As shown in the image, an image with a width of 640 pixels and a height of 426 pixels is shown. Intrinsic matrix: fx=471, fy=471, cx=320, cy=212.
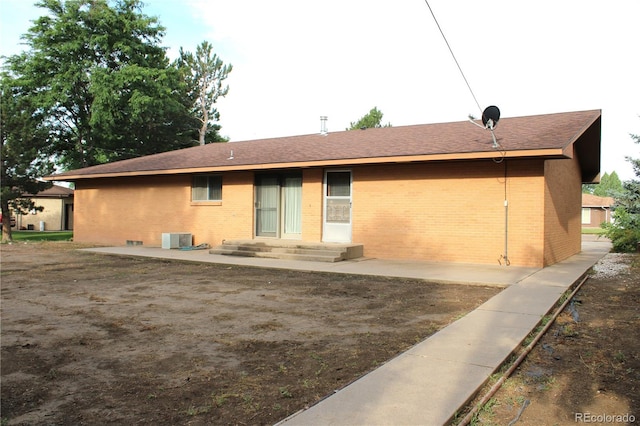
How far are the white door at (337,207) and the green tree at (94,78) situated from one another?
63.2ft

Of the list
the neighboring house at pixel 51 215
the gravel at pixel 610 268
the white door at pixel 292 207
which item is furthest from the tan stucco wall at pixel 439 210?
the neighboring house at pixel 51 215

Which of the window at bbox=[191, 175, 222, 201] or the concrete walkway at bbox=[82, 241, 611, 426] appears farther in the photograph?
the window at bbox=[191, 175, 222, 201]

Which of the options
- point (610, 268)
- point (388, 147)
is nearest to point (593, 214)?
point (610, 268)

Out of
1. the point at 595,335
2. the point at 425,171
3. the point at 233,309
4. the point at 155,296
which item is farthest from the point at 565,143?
the point at 155,296

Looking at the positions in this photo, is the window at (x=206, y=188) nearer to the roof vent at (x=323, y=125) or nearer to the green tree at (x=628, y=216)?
the roof vent at (x=323, y=125)

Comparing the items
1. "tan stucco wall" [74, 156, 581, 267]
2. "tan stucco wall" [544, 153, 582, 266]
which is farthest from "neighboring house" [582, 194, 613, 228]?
"tan stucco wall" [74, 156, 581, 267]

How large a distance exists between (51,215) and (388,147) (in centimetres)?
3314

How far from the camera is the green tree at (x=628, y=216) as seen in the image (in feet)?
58.1

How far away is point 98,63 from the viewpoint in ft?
103

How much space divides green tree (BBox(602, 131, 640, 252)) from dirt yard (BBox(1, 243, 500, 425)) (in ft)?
42.4

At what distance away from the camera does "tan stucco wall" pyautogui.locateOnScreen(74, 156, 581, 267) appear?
1151cm

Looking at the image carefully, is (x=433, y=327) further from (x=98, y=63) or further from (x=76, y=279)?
(x=98, y=63)

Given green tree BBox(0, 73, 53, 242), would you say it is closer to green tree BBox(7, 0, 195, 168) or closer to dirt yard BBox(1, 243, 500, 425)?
green tree BBox(7, 0, 195, 168)

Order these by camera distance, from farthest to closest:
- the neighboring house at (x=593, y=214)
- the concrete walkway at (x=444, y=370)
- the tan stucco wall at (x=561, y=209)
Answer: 1. the neighboring house at (x=593, y=214)
2. the tan stucco wall at (x=561, y=209)
3. the concrete walkway at (x=444, y=370)
